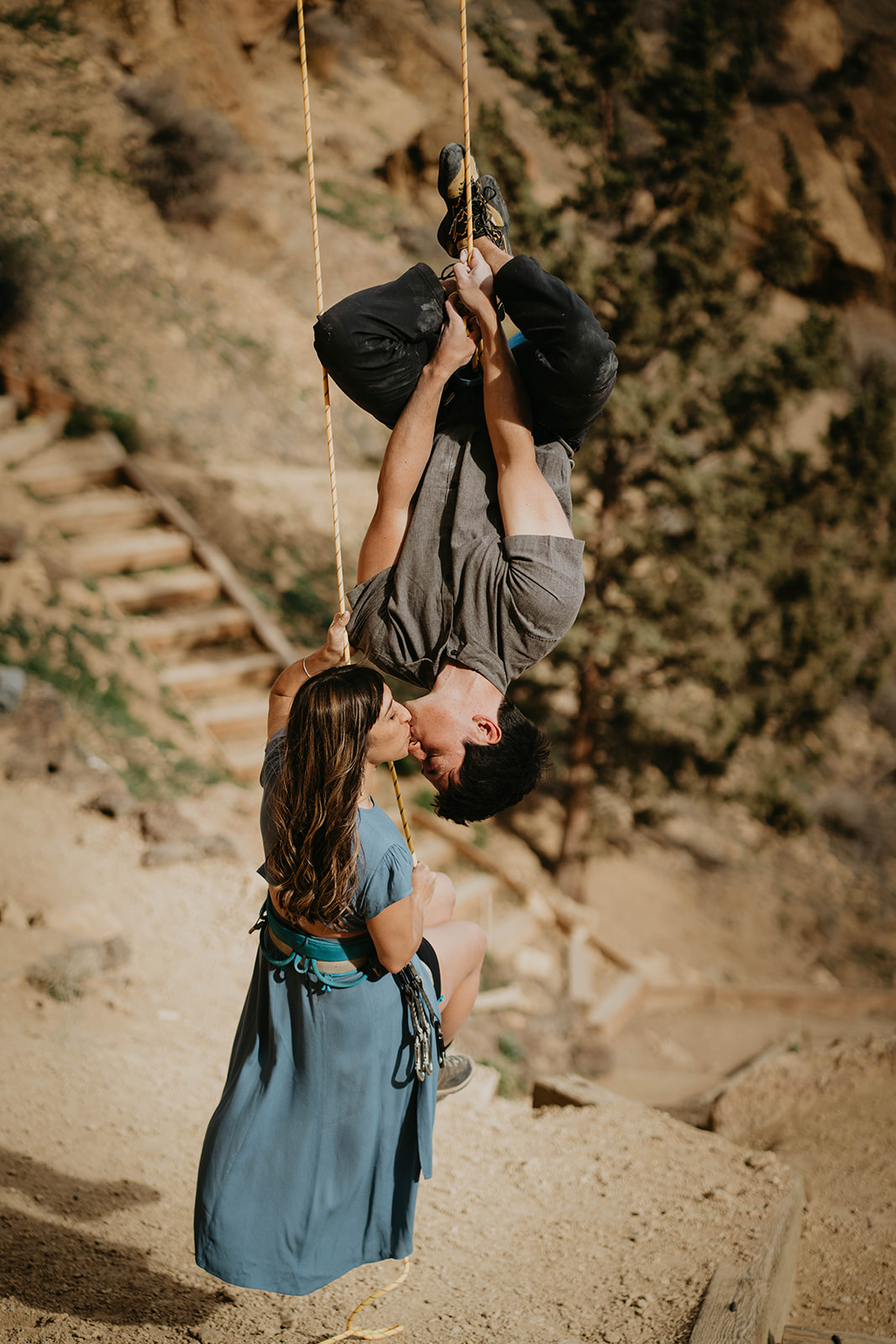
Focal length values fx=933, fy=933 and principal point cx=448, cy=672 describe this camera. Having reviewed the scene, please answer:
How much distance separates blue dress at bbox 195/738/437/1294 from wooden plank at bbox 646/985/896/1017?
22.0ft

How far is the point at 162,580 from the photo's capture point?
873 centimetres

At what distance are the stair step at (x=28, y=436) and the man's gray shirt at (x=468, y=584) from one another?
7476 millimetres

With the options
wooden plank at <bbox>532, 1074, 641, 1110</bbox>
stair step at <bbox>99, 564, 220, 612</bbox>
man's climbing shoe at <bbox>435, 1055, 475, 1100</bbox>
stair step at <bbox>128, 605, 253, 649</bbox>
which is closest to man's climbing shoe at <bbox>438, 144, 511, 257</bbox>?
man's climbing shoe at <bbox>435, 1055, 475, 1100</bbox>

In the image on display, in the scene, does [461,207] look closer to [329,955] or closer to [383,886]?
[383,886]

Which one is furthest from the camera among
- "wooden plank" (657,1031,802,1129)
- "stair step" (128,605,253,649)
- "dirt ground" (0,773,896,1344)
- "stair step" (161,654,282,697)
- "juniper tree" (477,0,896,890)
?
"stair step" (128,605,253,649)

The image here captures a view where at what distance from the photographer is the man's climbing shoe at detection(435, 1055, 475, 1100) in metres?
2.65

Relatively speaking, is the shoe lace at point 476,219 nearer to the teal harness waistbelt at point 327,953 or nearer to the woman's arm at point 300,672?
the woman's arm at point 300,672

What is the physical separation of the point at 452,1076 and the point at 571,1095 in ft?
7.17

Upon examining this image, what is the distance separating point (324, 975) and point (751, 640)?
7.29 m

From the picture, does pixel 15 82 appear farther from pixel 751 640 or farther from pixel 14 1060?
pixel 14 1060

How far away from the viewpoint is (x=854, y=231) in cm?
2078

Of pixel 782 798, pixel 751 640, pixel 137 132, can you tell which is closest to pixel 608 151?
pixel 751 640

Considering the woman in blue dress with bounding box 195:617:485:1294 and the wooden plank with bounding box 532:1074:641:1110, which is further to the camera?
the wooden plank with bounding box 532:1074:641:1110

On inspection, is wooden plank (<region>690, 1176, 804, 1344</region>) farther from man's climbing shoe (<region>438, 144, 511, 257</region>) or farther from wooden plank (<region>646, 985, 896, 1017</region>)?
wooden plank (<region>646, 985, 896, 1017</region>)
